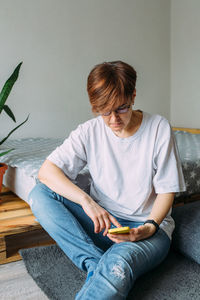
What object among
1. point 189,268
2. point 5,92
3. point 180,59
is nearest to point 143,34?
point 180,59

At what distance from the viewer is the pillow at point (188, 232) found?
1.38 metres

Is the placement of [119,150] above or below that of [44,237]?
above

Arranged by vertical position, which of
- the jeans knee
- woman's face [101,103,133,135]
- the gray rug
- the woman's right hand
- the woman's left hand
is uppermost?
woman's face [101,103,133,135]

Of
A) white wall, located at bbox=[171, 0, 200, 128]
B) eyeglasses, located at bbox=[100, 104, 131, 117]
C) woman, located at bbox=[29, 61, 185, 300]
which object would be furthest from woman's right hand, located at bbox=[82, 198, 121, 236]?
white wall, located at bbox=[171, 0, 200, 128]

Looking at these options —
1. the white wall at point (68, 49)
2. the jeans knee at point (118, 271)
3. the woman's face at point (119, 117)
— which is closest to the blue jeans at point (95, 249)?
the jeans knee at point (118, 271)

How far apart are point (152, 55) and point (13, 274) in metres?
3.03

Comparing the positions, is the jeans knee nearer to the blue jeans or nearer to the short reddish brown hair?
the blue jeans

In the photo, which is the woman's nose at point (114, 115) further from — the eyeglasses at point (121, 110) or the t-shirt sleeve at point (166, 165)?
the t-shirt sleeve at point (166, 165)

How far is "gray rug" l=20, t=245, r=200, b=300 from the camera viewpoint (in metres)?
1.15

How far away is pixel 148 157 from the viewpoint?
1269mm

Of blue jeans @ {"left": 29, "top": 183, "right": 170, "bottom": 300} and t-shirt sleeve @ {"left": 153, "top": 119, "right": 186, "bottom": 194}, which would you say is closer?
blue jeans @ {"left": 29, "top": 183, "right": 170, "bottom": 300}

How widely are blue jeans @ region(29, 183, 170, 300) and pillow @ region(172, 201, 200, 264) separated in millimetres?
209

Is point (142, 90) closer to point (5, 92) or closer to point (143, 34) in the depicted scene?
point (143, 34)

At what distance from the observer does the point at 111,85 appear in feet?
3.66
